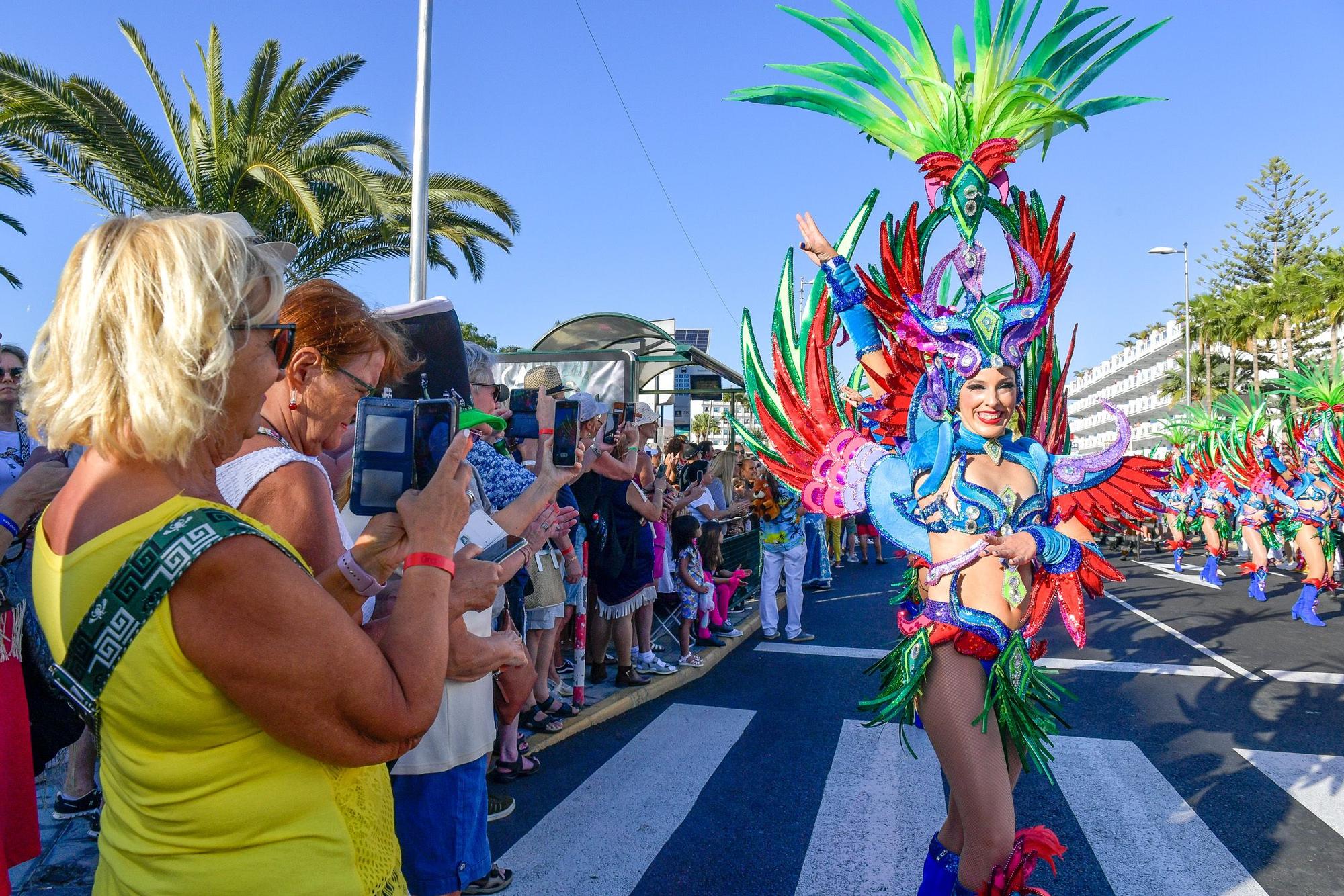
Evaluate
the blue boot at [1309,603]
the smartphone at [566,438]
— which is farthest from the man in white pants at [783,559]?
Answer: the smartphone at [566,438]

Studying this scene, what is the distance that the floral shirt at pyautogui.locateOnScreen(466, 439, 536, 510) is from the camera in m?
3.04

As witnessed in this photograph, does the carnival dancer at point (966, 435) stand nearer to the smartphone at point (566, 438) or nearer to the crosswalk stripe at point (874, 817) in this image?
the crosswalk stripe at point (874, 817)

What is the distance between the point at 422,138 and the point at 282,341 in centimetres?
672

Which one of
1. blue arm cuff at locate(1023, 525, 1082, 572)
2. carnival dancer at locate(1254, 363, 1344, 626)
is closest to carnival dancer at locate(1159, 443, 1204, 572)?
carnival dancer at locate(1254, 363, 1344, 626)

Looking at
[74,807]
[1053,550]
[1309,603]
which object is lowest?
[74,807]

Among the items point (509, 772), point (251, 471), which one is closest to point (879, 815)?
point (509, 772)

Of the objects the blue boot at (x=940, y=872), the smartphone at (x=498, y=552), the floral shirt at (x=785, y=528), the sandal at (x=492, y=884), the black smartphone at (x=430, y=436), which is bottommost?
the sandal at (x=492, y=884)

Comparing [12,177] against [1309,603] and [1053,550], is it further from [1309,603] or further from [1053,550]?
[1309,603]

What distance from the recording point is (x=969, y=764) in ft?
8.98

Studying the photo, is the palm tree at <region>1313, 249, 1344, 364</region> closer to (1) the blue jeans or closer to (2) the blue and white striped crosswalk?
(2) the blue and white striped crosswalk

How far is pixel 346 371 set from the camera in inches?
74.0

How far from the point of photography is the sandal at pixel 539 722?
5.05 meters

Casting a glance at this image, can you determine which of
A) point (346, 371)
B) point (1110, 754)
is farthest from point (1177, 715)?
point (346, 371)

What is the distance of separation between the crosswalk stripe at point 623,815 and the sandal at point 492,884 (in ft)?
0.13
